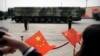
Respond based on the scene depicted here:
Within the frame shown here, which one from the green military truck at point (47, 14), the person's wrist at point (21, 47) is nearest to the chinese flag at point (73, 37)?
the person's wrist at point (21, 47)

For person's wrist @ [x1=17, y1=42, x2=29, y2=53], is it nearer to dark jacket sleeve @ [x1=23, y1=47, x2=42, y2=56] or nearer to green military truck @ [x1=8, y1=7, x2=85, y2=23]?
dark jacket sleeve @ [x1=23, y1=47, x2=42, y2=56]

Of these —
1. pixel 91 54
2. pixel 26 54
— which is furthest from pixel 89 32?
pixel 26 54

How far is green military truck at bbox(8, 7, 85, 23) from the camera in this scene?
111 ft

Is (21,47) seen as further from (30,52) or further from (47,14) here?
(47,14)

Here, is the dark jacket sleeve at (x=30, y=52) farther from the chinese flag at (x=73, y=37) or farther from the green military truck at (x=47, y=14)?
the green military truck at (x=47, y=14)

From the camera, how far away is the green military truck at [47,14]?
1329 inches

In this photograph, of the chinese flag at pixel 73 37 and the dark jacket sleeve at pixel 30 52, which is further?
the chinese flag at pixel 73 37

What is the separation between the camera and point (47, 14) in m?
34.2

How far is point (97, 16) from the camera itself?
1567 inches

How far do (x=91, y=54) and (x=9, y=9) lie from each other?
1634 inches

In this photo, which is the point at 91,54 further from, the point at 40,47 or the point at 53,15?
the point at 53,15

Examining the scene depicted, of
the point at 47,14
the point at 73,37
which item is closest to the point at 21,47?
the point at 73,37

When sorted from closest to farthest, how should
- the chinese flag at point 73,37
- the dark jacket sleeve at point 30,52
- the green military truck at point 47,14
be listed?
the dark jacket sleeve at point 30,52, the chinese flag at point 73,37, the green military truck at point 47,14

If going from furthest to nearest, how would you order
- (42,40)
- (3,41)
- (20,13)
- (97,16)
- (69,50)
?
(97,16), (20,13), (69,50), (42,40), (3,41)
